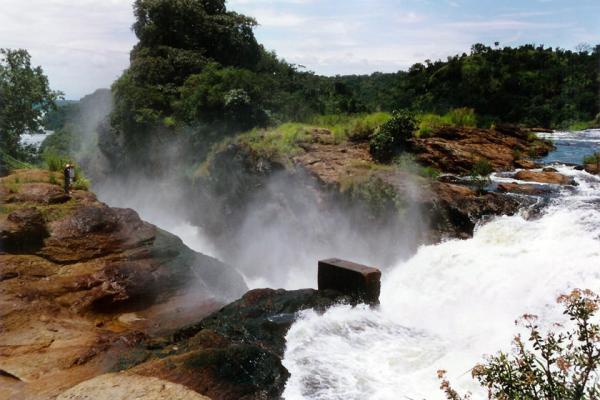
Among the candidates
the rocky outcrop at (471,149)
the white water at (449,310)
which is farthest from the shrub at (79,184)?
the rocky outcrop at (471,149)

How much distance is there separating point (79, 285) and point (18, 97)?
1075 cm

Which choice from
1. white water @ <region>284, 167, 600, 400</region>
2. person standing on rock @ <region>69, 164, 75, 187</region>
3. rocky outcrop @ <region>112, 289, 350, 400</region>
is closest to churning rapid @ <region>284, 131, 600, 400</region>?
white water @ <region>284, 167, 600, 400</region>

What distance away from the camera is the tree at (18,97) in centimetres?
1642

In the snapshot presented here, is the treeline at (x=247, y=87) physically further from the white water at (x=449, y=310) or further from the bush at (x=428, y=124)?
the white water at (x=449, y=310)

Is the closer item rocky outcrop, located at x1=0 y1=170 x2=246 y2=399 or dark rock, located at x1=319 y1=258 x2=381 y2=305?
rocky outcrop, located at x1=0 y1=170 x2=246 y2=399

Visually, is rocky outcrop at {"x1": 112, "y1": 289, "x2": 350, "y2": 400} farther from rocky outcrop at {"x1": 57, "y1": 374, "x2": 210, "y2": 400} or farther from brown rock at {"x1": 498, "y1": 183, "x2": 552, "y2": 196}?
brown rock at {"x1": 498, "y1": 183, "x2": 552, "y2": 196}

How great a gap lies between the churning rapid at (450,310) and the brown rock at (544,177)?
618mm

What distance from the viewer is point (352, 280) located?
903cm

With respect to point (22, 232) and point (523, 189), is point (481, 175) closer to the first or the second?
point (523, 189)

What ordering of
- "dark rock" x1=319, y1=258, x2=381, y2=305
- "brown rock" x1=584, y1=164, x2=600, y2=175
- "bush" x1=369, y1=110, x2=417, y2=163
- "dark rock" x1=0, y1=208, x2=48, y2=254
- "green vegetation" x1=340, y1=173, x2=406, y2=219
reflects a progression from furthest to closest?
"bush" x1=369, y1=110, x2=417, y2=163, "brown rock" x1=584, y1=164, x2=600, y2=175, "green vegetation" x1=340, y1=173, x2=406, y2=219, "dark rock" x1=0, y1=208, x2=48, y2=254, "dark rock" x1=319, y1=258, x2=381, y2=305

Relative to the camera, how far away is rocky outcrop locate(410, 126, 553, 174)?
14.9 meters

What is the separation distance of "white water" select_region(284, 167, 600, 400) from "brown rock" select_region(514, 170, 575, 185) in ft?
2.35

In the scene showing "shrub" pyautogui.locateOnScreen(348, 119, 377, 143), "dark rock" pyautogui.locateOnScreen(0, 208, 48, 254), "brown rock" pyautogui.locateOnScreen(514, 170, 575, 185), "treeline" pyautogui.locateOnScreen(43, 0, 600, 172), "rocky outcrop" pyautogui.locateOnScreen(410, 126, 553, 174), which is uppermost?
"treeline" pyautogui.locateOnScreen(43, 0, 600, 172)

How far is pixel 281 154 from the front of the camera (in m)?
16.4
